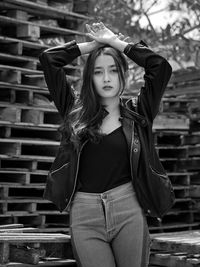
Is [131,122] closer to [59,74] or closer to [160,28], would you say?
[59,74]

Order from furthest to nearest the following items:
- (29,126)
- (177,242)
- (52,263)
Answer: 1. (29,126)
2. (177,242)
3. (52,263)

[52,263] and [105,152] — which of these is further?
[52,263]

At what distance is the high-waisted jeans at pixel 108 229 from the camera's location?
3816 millimetres

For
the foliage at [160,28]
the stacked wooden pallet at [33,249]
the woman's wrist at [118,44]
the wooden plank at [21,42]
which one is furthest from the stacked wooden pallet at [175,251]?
the foliage at [160,28]

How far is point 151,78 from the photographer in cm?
407

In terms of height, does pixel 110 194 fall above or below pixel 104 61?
below

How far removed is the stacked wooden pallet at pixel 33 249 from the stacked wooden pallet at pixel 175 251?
4.81ft

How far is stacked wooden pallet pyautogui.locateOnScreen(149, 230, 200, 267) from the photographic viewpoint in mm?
5926

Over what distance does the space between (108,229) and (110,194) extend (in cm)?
18

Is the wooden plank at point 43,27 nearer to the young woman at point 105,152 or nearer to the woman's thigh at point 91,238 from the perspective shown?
the young woman at point 105,152

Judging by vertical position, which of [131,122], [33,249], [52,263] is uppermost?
[131,122]

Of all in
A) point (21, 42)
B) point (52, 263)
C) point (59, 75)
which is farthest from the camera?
point (21, 42)

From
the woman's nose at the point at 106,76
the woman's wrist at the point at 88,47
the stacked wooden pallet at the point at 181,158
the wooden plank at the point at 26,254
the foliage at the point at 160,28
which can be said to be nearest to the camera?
the woman's nose at the point at 106,76

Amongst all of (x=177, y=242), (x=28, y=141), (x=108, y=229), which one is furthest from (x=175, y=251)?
(x=108, y=229)
